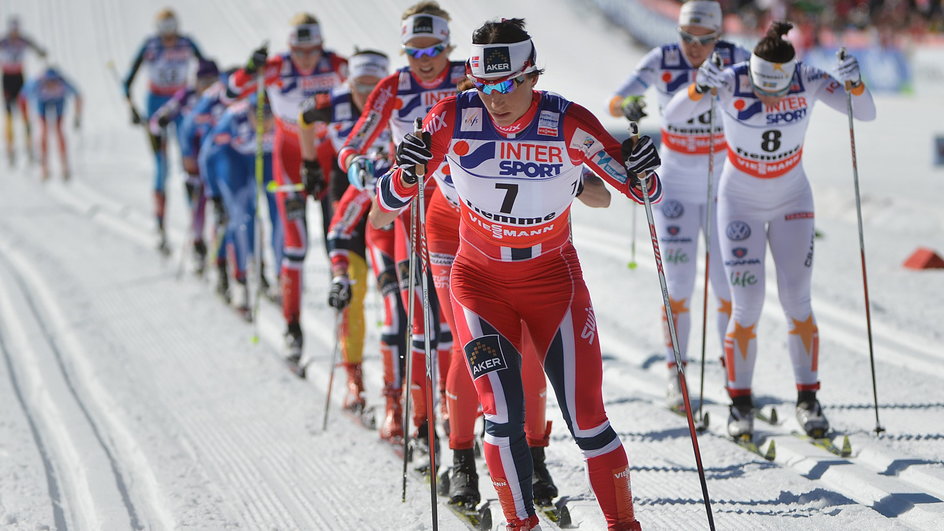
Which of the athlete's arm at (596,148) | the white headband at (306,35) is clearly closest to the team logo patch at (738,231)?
the athlete's arm at (596,148)

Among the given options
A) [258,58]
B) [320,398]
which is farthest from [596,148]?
[258,58]

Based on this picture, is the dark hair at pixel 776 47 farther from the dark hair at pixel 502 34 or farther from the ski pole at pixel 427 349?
the ski pole at pixel 427 349

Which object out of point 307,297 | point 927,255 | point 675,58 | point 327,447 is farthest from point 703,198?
point 307,297

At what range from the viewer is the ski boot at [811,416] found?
5.96 m

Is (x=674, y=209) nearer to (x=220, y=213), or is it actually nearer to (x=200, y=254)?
(x=220, y=213)

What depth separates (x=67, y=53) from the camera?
2770 cm

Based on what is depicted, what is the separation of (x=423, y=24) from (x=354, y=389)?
2427 millimetres

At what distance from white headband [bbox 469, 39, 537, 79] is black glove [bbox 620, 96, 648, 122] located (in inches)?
89.2

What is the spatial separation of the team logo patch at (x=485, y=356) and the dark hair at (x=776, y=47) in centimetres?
251

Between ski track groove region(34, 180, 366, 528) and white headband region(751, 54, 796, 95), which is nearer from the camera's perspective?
ski track groove region(34, 180, 366, 528)

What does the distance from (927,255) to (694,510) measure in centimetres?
565

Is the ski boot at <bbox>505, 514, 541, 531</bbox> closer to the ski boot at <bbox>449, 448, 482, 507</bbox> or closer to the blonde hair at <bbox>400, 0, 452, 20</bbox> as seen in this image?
the ski boot at <bbox>449, 448, 482, 507</bbox>

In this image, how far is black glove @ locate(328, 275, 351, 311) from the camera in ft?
22.0

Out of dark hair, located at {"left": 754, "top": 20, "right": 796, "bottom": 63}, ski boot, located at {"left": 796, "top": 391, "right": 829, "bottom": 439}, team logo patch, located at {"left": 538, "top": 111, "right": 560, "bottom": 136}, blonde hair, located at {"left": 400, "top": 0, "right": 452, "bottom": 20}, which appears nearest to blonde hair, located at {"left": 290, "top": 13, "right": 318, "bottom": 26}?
blonde hair, located at {"left": 400, "top": 0, "right": 452, "bottom": 20}
